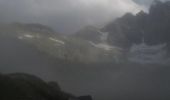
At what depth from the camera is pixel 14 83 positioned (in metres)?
91.4

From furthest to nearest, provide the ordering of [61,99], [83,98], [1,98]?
[83,98] → [61,99] → [1,98]

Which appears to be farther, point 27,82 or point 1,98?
point 27,82

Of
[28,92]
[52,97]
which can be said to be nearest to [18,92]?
[28,92]

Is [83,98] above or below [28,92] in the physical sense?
above

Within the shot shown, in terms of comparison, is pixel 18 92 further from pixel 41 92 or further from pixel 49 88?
pixel 49 88

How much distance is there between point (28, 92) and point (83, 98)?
34.8 m

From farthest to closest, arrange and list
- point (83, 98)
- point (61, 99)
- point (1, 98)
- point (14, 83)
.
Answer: point (83, 98) < point (61, 99) < point (14, 83) < point (1, 98)

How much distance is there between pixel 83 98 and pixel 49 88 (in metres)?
22.9

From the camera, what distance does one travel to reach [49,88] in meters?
101

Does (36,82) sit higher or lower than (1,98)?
higher

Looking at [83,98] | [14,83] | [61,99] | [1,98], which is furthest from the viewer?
[83,98]

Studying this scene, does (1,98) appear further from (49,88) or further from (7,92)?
(49,88)

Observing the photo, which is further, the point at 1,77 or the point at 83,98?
the point at 83,98

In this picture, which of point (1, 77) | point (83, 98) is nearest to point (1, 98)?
point (1, 77)
